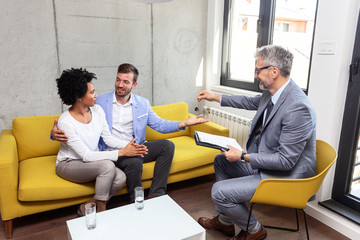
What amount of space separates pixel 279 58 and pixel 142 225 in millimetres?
1412

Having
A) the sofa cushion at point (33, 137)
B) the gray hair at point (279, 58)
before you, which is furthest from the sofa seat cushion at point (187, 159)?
the gray hair at point (279, 58)

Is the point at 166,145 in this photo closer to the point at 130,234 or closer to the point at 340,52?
the point at 130,234

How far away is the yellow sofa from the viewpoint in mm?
2086

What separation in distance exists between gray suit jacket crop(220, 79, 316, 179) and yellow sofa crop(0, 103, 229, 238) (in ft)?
3.36

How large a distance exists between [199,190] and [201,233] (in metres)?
1.30

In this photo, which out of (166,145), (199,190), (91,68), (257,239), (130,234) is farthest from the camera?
(91,68)

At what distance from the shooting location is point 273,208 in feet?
8.49

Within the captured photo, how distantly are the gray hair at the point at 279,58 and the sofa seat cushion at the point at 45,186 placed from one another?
1.72m

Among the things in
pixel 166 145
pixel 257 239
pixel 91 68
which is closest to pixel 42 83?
pixel 91 68

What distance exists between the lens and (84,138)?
2281 mm

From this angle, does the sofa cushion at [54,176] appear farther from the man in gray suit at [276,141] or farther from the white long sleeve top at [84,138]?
the man in gray suit at [276,141]

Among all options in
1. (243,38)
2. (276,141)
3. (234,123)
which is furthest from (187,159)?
(243,38)

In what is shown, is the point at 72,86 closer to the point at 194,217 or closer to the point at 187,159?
the point at 187,159

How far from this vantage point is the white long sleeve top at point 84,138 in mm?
2191
